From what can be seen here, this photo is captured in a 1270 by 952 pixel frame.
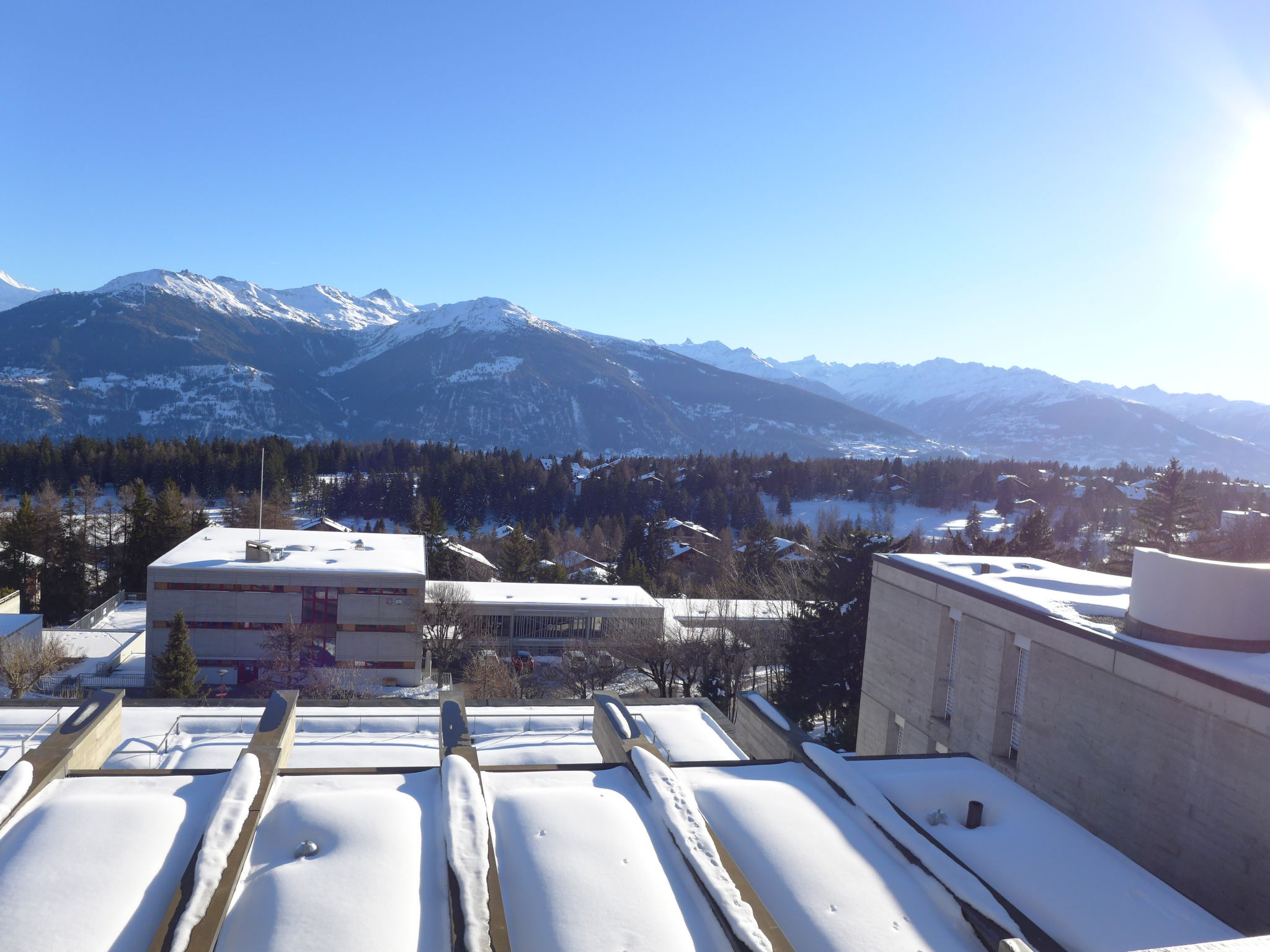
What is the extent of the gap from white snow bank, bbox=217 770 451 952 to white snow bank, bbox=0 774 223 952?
2.17ft

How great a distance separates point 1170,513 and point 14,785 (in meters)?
54.8

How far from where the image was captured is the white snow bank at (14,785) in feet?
23.8

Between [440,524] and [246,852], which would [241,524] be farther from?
[246,852]

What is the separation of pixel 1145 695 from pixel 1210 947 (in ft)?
17.7

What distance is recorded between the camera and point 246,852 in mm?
6867

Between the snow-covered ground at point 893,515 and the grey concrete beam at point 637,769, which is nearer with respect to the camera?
the grey concrete beam at point 637,769

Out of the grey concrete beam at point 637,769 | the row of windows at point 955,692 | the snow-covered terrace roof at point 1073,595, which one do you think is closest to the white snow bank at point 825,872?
the grey concrete beam at point 637,769

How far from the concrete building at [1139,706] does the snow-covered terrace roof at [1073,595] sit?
5 cm

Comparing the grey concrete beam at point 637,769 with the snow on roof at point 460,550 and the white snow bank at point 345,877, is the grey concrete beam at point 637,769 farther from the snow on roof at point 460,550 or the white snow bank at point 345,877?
the snow on roof at point 460,550

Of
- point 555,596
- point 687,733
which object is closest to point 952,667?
point 687,733

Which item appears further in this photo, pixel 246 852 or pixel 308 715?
pixel 308 715

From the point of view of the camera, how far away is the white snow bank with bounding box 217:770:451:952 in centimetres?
579

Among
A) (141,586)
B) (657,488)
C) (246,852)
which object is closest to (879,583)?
(246,852)

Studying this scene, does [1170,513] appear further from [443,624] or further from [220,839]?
[220,839]
